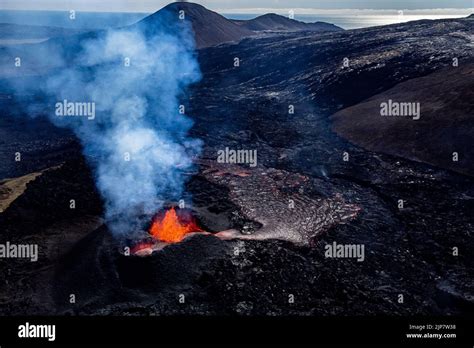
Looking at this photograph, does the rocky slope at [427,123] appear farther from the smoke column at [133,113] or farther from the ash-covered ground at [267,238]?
the smoke column at [133,113]

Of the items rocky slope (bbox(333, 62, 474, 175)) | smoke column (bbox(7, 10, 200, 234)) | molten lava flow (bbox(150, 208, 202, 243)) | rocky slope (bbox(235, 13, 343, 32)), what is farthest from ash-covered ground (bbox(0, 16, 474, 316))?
rocky slope (bbox(235, 13, 343, 32))

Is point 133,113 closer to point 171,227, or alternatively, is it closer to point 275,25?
point 171,227

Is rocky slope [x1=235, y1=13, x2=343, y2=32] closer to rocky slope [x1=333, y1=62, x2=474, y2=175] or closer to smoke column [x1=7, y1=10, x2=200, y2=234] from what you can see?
smoke column [x1=7, y1=10, x2=200, y2=234]

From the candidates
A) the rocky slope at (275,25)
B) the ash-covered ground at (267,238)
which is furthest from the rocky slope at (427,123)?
the rocky slope at (275,25)

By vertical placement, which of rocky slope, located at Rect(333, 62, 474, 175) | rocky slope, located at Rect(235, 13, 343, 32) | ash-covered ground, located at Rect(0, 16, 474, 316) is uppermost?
rocky slope, located at Rect(235, 13, 343, 32)

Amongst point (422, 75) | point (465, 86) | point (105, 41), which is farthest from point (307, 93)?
point (105, 41)

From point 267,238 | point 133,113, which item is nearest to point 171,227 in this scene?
point 267,238

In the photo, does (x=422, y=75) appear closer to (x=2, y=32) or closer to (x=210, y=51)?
(x=210, y=51)
